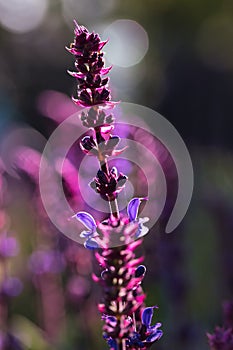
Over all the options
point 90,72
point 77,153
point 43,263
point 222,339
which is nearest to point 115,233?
point 90,72

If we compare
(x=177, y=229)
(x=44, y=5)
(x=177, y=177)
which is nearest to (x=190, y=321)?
(x=177, y=229)

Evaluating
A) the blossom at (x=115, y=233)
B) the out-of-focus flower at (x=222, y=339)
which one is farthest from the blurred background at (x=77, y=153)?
the blossom at (x=115, y=233)

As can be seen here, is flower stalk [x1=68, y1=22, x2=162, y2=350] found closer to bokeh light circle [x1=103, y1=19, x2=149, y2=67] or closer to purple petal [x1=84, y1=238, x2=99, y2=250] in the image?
purple petal [x1=84, y1=238, x2=99, y2=250]

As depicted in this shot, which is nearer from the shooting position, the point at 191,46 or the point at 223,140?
the point at 223,140

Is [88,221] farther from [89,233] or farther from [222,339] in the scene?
[222,339]

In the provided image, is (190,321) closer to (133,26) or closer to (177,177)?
(177,177)

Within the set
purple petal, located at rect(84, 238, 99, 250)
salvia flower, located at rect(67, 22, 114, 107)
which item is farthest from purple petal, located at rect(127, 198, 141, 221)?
salvia flower, located at rect(67, 22, 114, 107)

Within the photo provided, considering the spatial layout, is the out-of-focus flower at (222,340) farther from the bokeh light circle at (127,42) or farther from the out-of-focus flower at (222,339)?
the bokeh light circle at (127,42)
